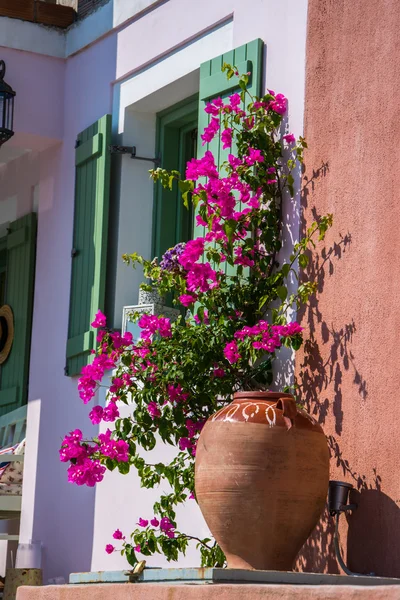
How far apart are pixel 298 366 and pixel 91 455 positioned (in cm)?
99

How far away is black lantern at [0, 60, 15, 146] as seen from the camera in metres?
7.23

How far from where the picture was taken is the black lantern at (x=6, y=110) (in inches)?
285

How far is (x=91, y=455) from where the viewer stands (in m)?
5.46

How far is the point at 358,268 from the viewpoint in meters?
4.91

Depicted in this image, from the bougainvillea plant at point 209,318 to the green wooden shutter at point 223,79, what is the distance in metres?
0.18

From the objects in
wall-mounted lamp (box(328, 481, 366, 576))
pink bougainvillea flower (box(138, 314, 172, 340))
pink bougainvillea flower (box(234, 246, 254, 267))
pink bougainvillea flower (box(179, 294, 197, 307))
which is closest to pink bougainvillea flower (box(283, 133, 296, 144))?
pink bougainvillea flower (box(234, 246, 254, 267))

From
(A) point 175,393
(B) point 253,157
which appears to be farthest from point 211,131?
(A) point 175,393

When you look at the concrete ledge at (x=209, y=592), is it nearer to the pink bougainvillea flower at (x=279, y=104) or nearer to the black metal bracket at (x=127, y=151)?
the pink bougainvillea flower at (x=279, y=104)

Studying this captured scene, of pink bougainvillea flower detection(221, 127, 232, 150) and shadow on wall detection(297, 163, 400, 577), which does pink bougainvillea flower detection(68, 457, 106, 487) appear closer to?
shadow on wall detection(297, 163, 400, 577)

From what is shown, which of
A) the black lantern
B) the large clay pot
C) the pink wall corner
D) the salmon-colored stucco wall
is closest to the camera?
the large clay pot

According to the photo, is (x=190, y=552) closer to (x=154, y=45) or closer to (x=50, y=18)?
(x=154, y=45)

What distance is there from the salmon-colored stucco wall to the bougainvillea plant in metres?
0.17

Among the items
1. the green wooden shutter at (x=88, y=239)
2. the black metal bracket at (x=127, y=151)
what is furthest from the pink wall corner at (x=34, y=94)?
the black metal bracket at (x=127, y=151)

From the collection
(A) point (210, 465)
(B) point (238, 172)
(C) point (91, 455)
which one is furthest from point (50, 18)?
(A) point (210, 465)
